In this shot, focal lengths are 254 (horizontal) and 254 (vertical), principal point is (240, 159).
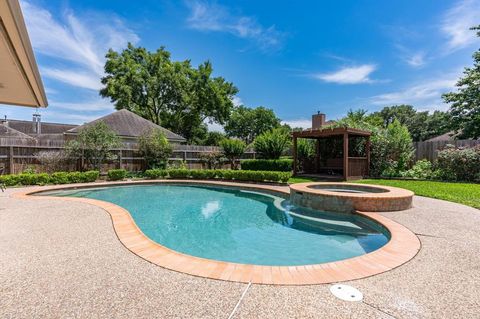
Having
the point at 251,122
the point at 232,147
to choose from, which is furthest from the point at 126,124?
the point at 251,122

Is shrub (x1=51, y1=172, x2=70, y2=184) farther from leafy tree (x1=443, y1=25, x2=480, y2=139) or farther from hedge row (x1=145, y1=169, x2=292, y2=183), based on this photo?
leafy tree (x1=443, y1=25, x2=480, y2=139)

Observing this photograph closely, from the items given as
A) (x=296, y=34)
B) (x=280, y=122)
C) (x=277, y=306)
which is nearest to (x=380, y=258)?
(x=277, y=306)

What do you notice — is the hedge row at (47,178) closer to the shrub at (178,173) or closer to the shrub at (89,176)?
the shrub at (89,176)

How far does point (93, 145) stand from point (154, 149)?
3489 millimetres

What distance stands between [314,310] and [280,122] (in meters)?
47.0

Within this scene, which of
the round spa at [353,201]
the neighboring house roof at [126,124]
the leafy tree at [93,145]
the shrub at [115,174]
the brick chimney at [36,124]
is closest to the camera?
the round spa at [353,201]

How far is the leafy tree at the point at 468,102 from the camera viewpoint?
17344 mm

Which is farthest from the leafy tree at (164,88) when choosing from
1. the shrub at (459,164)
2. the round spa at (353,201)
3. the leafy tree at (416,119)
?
the round spa at (353,201)

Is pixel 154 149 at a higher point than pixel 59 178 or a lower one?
higher

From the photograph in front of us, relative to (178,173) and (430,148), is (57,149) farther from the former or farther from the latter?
(430,148)

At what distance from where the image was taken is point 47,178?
12.5 meters

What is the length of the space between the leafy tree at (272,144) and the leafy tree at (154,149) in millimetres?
A: 6189

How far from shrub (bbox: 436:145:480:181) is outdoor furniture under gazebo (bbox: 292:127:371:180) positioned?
3.36m

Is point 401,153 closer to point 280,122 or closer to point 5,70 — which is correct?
point 5,70
